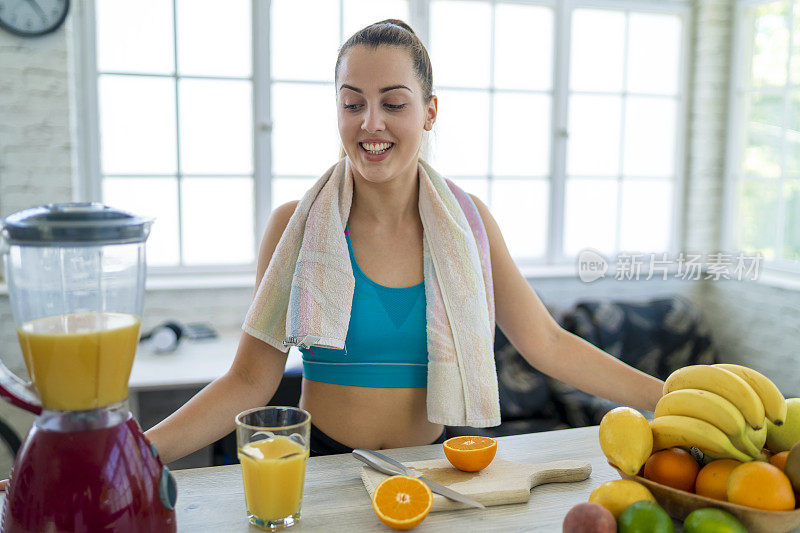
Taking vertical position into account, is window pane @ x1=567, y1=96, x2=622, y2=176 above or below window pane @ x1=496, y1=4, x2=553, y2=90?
below

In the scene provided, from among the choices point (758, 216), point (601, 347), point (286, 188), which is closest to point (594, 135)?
point (758, 216)

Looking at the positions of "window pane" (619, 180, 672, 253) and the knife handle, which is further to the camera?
"window pane" (619, 180, 672, 253)

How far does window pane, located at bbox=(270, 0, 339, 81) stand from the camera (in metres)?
3.05

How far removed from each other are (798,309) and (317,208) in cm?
259

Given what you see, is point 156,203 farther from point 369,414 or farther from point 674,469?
point 674,469

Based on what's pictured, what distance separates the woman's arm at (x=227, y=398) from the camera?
1098mm

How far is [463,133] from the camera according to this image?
3.37 metres

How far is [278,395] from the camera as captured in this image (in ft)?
7.51

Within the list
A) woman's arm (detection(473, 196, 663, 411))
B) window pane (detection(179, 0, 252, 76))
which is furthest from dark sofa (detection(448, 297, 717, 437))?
window pane (detection(179, 0, 252, 76))

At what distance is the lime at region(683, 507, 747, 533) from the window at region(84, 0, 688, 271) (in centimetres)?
250

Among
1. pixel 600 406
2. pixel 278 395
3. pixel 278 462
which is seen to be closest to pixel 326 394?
pixel 278 462

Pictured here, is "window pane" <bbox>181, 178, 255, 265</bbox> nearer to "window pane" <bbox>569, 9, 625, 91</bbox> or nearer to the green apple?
"window pane" <bbox>569, 9, 625, 91</bbox>

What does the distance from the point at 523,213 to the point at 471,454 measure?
2.62 meters

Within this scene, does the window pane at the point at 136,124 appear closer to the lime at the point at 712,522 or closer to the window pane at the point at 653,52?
the window pane at the point at 653,52
